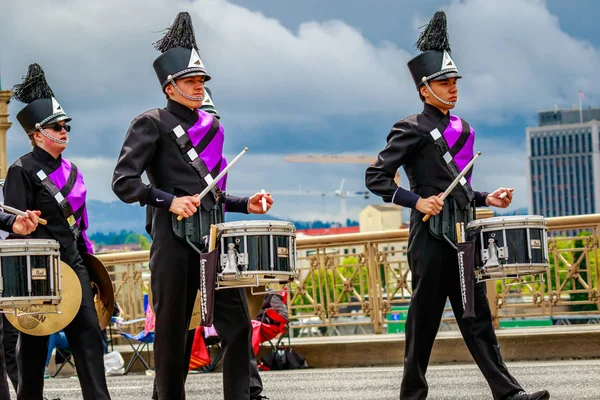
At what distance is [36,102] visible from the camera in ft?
27.6

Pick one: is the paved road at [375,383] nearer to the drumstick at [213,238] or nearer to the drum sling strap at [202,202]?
the drum sling strap at [202,202]

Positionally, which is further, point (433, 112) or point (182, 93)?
point (433, 112)

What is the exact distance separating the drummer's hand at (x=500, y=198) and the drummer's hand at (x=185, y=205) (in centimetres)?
208

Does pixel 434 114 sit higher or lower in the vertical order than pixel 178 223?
higher

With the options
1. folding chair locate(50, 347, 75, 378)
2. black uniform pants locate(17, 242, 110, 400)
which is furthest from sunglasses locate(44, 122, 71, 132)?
folding chair locate(50, 347, 75, 378)

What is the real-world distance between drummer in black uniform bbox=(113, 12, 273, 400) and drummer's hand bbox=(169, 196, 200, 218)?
0.13ft

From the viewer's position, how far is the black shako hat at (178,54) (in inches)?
279

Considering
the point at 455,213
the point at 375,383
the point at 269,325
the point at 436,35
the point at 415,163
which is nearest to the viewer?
the point at 455,213

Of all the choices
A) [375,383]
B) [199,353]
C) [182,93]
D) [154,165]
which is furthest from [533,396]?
[199,353]

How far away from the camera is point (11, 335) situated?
10.1 metres

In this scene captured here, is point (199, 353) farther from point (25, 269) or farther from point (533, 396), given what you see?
point (533, 396)

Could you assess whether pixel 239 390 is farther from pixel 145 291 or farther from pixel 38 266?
pixel 145 291

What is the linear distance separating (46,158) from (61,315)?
120cm

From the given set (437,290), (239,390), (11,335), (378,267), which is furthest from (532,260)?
(378,267)
